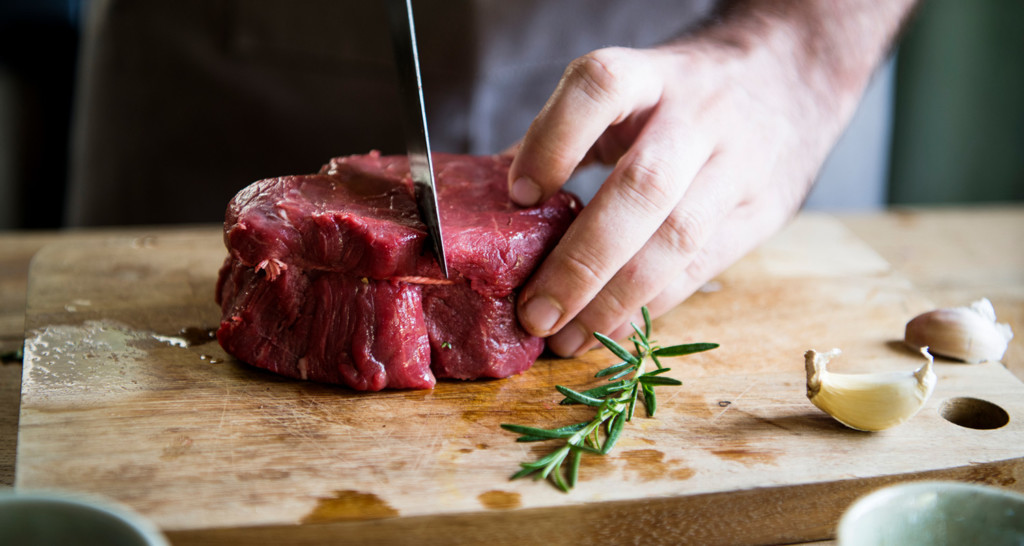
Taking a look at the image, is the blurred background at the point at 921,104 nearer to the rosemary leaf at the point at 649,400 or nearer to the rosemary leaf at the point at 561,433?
the rosemary leaf at the point at 649,400

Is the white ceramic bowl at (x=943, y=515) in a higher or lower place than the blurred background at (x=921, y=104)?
lower

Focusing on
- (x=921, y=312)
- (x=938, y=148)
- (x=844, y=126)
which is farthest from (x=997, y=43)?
(x=921, y=312)

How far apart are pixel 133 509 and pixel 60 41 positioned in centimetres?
460

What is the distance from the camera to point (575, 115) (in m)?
2.09

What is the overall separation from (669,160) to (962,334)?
3.08 ft

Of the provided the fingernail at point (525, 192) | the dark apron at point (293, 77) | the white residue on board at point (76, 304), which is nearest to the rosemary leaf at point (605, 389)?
the fingernail at point (525, 192)

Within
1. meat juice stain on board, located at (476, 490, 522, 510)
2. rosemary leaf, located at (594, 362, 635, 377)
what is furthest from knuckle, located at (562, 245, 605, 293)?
meat juice stain on board, located at (476, 490, 522, 510)

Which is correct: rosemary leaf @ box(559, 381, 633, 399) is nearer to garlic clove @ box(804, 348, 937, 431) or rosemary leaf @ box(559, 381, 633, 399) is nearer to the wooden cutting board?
the wooden cutting board

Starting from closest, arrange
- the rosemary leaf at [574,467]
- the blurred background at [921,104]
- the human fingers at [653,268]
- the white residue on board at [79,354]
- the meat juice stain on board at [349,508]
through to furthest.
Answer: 1. the meat juice stain on board at [349,508]
2. the rosemary leaf at [574,467]
3. the white residue on board at [79,354]
4. the human fingers at [653,268]
5. the blurred background at [921,104]

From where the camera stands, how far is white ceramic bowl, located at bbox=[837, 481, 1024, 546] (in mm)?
1266

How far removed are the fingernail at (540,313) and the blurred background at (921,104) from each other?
3.28 metres

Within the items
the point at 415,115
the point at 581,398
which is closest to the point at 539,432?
the point at 581,398

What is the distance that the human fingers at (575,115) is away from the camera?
6.87 ft

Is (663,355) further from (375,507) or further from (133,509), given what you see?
(133,509)
